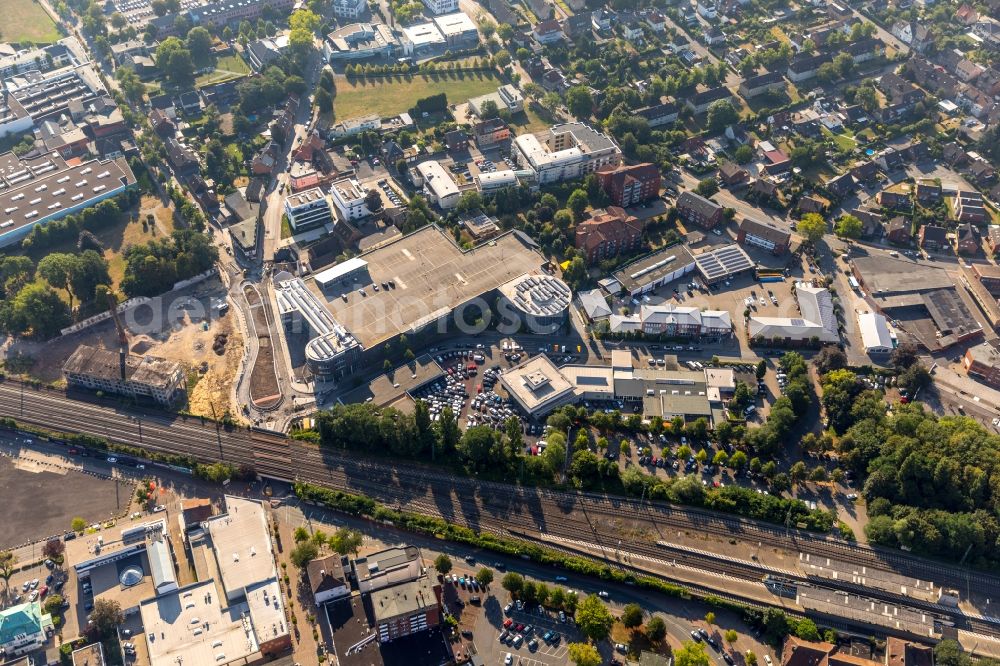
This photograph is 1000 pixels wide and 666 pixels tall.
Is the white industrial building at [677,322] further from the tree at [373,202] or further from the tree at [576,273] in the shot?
the tree at [373,202]

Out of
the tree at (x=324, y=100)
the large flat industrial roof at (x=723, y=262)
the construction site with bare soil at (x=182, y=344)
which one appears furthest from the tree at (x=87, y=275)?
the large flat industrial roof at (x=723, y=262)

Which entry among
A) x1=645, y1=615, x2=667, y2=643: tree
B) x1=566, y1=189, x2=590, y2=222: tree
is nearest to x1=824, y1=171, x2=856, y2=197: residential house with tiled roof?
x1=566, y1=189, x2=590, y2=222: tree

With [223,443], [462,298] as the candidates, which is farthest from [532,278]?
[223,443]

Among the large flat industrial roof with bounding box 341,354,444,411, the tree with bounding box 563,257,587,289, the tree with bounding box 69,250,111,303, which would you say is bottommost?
the large flat industrial roof with bounding box 341,354,444,411

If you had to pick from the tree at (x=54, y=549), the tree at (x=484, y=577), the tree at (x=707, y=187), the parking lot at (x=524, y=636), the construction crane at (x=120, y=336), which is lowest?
the parking lot at (x=524, y=636)

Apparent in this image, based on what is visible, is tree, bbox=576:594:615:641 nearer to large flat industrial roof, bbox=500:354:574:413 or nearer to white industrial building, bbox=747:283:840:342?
large flat industrial roof, bbox=500:354:574:413
